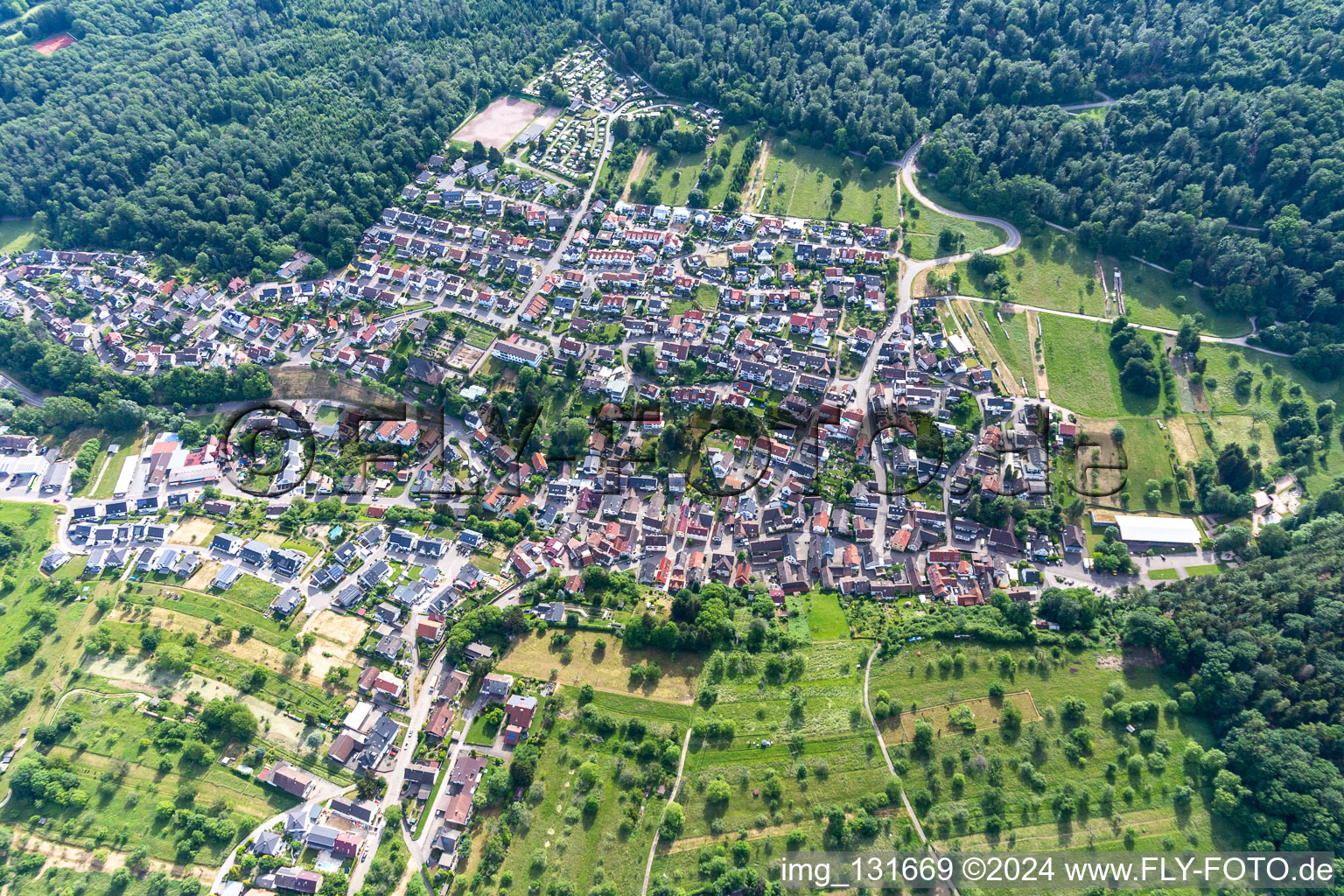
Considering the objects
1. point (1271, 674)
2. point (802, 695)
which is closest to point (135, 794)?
point (802, 695)

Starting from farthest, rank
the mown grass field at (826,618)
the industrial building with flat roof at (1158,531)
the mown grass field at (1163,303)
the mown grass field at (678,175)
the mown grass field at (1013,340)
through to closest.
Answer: the mown grass field at (678,175)
the mown grass field at (1163,303)
the mown grass field at (1013,340)
the industrial building with flat roof at (1158,531)
the mown grass field at (826,618)

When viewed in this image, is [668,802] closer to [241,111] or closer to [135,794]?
[135,794]

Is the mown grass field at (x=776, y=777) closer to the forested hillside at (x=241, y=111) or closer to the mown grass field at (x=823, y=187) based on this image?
the mown grass field at (x=823, y=187)

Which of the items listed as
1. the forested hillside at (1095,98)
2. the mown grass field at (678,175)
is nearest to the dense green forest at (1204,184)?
the forested hillside at (1095,98)

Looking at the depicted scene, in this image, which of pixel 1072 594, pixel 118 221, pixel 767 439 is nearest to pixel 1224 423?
pixel 1072 594

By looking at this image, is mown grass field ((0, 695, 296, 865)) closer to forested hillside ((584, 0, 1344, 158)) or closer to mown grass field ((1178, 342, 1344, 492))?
mown grass field ((1178, 342, 1344, 492))
